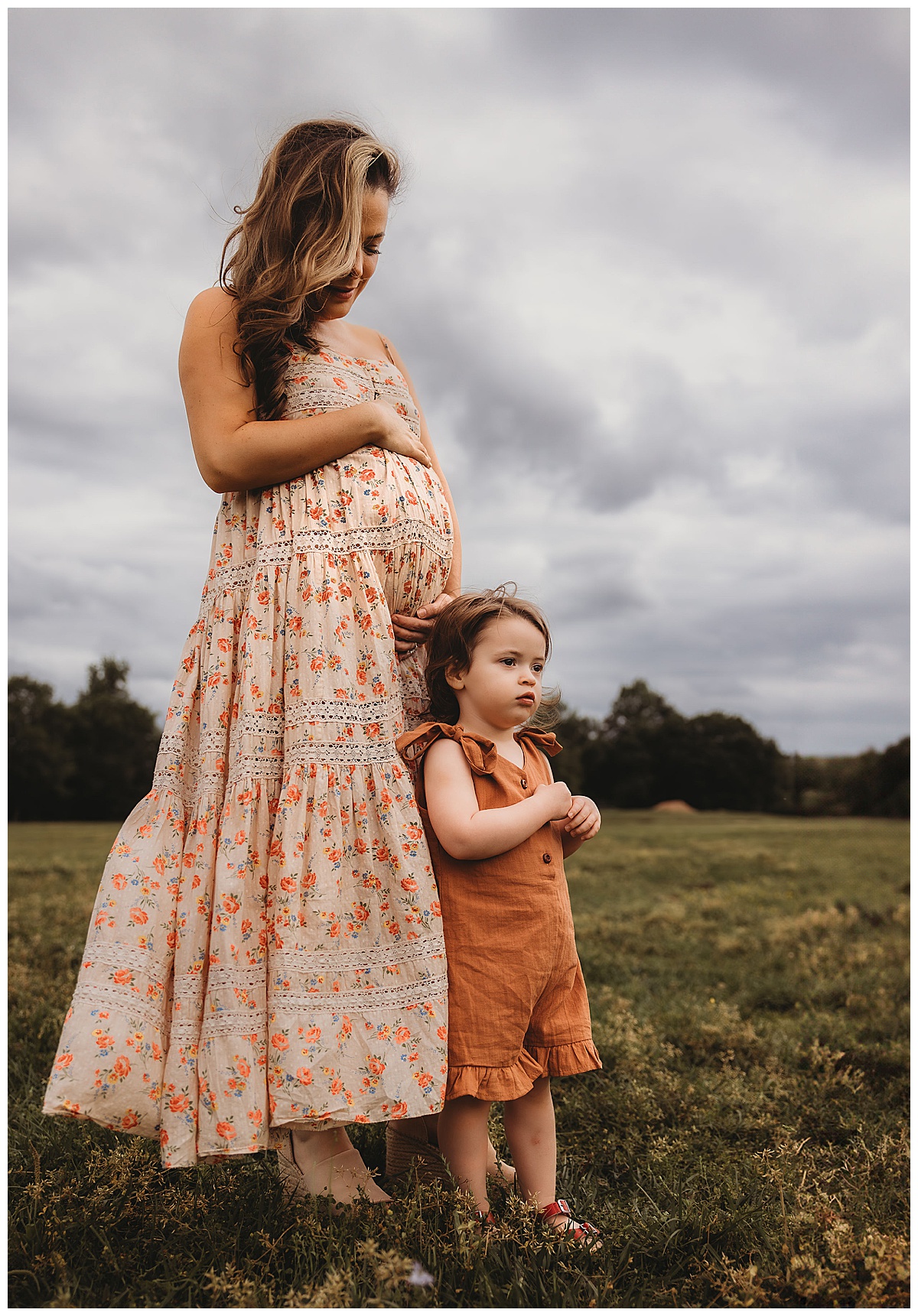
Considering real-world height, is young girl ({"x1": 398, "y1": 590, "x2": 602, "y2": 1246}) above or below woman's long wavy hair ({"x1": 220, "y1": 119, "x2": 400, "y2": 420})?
below

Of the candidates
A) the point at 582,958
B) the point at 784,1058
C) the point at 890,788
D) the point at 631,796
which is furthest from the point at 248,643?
the point at 890,788

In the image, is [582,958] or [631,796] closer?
[582,958]

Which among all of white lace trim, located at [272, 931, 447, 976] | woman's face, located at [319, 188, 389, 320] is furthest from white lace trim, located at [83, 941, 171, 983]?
woman's face, located at [319, 188, 389, 320]

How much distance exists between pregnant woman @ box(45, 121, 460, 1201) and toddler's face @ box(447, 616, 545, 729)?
20cm

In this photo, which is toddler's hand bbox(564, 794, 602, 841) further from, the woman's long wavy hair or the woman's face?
the woman's face

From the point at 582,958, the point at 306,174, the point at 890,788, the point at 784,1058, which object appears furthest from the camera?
the point at 890,788

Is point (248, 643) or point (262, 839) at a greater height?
point (248, 643)

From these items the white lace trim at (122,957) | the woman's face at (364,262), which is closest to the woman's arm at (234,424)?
the woman's face at (364,262)

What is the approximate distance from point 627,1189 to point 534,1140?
1.79 feet

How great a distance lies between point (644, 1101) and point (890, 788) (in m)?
17.9

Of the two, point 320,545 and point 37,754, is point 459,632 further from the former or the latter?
point 37,754

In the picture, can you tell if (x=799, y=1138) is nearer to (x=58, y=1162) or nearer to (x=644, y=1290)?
(x=644, y=1290)

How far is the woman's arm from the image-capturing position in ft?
7.73

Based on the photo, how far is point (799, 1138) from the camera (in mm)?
3068
